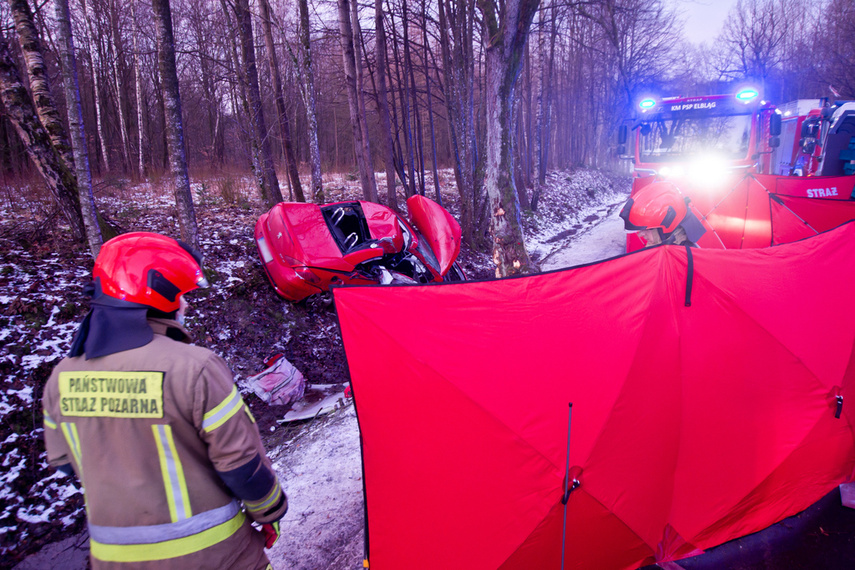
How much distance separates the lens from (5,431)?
3684 millimetres

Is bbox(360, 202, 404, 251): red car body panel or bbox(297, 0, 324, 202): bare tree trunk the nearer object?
bbox(360, 202, 404, 251): red car body panel

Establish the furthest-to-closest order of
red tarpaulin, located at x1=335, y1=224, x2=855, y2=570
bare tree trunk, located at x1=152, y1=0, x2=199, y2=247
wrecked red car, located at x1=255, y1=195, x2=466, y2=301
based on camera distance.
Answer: bare tree trunk, located at x1=152, y1=0, x2=199, y2=247 → wrecked red car, located at x1=255, y1=195, x2=466, y2=301 → red tarpaulin, located at x1=335, y1=224, x2=855, y2=570

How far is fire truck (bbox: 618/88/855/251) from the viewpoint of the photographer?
639 centimetres

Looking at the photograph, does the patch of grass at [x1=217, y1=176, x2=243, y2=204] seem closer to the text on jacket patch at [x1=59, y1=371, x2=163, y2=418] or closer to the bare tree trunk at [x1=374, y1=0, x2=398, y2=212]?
the bare tree trunk at [x1=374, y1=0, x2=398, y2=212]

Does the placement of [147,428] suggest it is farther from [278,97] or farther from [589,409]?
[278,97]

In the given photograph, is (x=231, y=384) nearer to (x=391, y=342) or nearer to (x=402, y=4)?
(x=391, y=342)

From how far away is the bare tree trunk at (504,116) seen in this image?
21.9ft

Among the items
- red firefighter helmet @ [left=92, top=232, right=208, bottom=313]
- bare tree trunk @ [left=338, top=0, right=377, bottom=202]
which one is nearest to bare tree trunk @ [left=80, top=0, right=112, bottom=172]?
bare tree trunk @ [left=338, top=0, right=377, bottom=202]

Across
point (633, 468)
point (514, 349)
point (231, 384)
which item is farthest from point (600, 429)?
point (231, 384)

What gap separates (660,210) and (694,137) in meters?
6.49

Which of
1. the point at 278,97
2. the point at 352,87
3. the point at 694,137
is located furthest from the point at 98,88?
the point at 694,137

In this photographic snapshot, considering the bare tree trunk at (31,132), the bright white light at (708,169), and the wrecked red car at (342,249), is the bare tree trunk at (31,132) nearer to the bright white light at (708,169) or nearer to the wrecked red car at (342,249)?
the wrecked red car at (342,249)

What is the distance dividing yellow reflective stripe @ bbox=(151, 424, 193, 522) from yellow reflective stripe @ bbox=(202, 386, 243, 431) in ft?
→ 0.41

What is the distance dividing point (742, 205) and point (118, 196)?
13.4 metres
